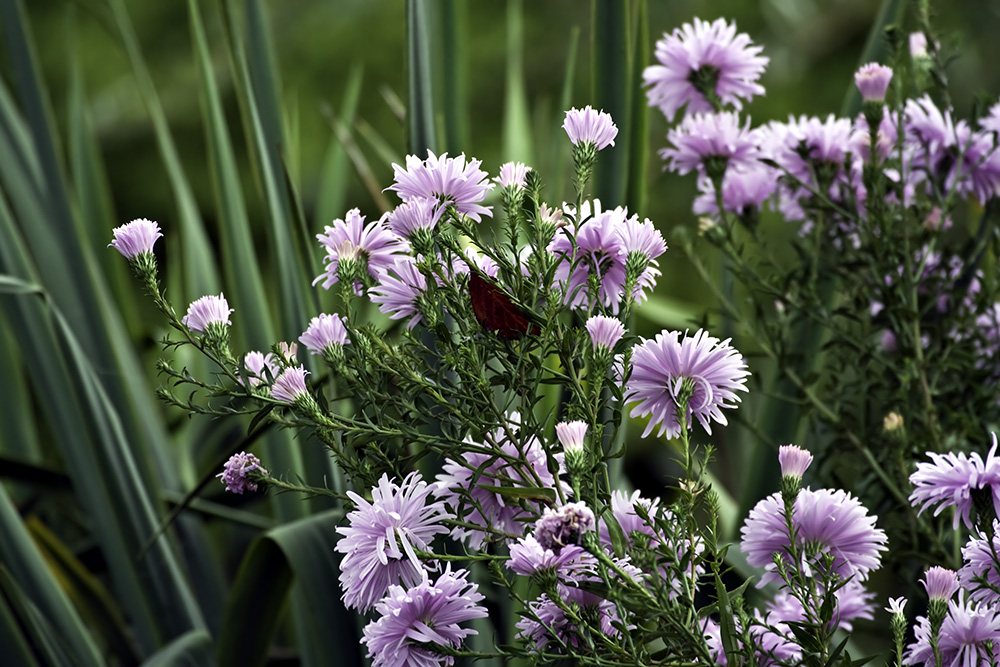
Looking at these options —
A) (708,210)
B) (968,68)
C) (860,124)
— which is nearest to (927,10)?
(860,124)

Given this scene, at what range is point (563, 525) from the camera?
284mm

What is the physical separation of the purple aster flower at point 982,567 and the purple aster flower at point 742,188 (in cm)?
32

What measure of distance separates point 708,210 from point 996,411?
23cm

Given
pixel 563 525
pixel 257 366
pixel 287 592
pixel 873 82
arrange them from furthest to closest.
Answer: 1. pixel 287 592
2. pixel 873 82
3. pixel 257 366
4. pixel 563 525

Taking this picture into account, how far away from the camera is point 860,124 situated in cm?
61

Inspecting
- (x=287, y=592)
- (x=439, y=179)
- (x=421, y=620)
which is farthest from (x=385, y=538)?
(x=287, y=592)

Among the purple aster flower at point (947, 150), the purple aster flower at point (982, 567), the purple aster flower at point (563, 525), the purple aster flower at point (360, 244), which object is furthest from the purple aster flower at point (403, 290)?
the purple aster flower at point (947, 150)

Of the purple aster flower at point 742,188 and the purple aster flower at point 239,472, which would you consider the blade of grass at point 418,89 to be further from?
the purple aster flower at point 239,472

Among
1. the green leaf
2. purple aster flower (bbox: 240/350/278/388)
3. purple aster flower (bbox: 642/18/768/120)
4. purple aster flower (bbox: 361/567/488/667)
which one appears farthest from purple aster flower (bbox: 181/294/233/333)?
purple aster flower (bbox: 642/18/768/120)

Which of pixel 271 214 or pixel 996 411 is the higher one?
pixel 271 214

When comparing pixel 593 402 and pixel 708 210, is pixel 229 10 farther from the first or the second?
pixel 593 402

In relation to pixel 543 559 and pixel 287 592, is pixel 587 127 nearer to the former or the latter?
pixel 543 559

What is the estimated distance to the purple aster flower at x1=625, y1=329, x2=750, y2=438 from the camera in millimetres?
334

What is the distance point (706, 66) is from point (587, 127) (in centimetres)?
25
